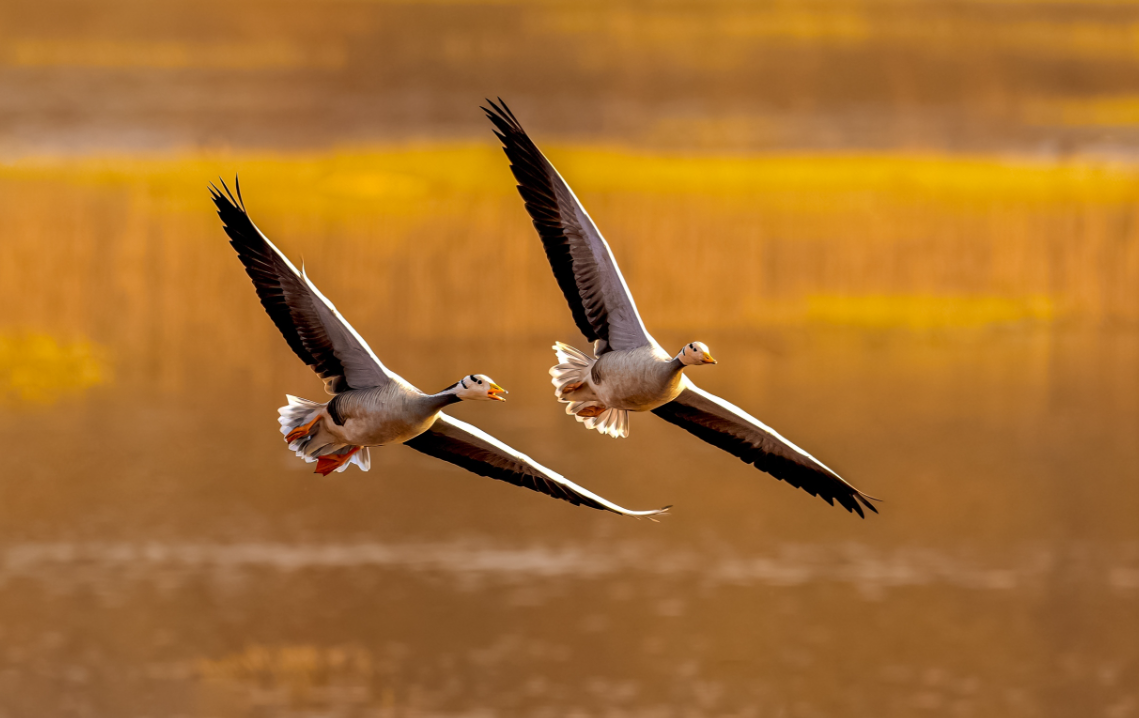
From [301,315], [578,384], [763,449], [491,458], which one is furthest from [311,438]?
[763,449]

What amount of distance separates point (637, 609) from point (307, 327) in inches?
1802

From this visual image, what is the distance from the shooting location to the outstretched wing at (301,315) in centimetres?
1182

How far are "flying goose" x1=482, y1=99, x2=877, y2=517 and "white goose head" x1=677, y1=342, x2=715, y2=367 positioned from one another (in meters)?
0.15

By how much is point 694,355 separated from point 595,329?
130 cm

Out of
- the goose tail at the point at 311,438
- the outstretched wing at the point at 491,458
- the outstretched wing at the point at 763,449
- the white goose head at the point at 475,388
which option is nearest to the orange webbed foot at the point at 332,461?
the goose tail at the point at 311,438

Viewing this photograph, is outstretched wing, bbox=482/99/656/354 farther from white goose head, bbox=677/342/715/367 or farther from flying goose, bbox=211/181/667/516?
flying goose, bbox=211/181/667/516

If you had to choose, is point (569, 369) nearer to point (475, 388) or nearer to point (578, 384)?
point (578, 384)

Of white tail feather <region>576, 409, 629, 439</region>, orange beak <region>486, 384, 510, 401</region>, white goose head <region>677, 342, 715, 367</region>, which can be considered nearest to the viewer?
orange beak <region>486, 384, 510, 401</region>

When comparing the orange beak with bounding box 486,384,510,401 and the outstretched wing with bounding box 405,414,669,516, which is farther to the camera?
the outstretched wing with bounding box 405,414,669,516

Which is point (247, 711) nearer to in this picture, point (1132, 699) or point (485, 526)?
point (485, 526)

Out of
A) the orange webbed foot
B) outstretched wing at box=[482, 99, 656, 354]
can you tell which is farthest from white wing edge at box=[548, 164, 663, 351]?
the orange webbed foot

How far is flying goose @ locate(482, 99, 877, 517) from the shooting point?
12109 mm

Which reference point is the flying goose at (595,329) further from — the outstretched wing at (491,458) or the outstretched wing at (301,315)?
the outstretched wing at (301,315)

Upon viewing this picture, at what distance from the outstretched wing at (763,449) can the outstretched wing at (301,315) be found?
273cm
